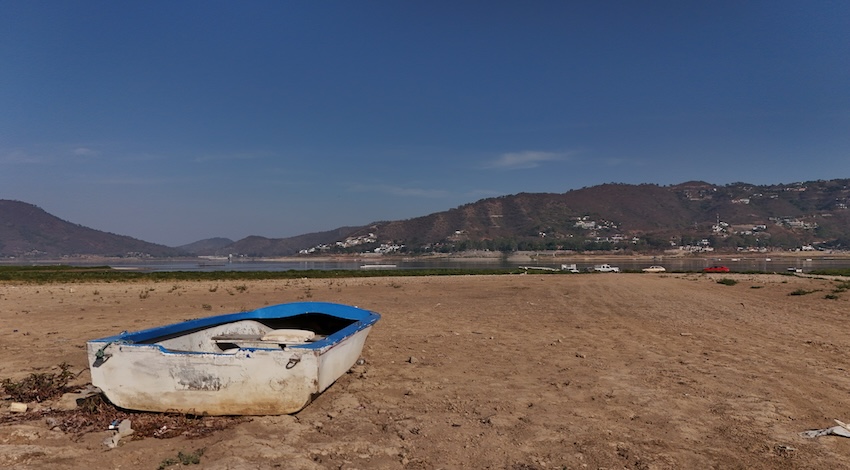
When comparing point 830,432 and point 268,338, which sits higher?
point 268,338

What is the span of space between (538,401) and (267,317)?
4.91m

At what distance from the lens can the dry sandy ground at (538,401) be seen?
430cm

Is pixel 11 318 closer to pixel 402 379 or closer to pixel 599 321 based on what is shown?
pixel 402 379

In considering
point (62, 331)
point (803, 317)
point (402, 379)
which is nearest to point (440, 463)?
point (402, 379)

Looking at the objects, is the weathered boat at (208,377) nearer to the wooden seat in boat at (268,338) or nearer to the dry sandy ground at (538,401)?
the dry sandy ground at (538,401)

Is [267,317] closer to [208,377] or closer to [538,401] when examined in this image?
[208,377]

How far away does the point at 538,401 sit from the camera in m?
5.88

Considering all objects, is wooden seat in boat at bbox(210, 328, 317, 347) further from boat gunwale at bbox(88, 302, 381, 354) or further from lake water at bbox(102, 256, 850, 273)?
lake water at bbox(102, 256, 850, 273)

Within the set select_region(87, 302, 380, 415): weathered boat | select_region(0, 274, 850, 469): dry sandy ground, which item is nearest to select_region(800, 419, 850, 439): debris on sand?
select_region(0, 274, 850, 469): dry sandy ground

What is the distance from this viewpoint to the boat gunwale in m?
5.37

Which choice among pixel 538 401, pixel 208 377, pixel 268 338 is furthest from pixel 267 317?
pixel 538 401

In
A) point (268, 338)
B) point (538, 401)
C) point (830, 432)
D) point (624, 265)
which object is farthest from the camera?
point (624, 265)

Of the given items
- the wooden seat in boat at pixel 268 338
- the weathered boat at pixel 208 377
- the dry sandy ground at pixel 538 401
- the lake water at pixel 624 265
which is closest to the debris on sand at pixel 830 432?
the dry sandy ground at pixel 538 401

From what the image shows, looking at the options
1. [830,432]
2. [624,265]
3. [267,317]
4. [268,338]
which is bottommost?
[624,265]
